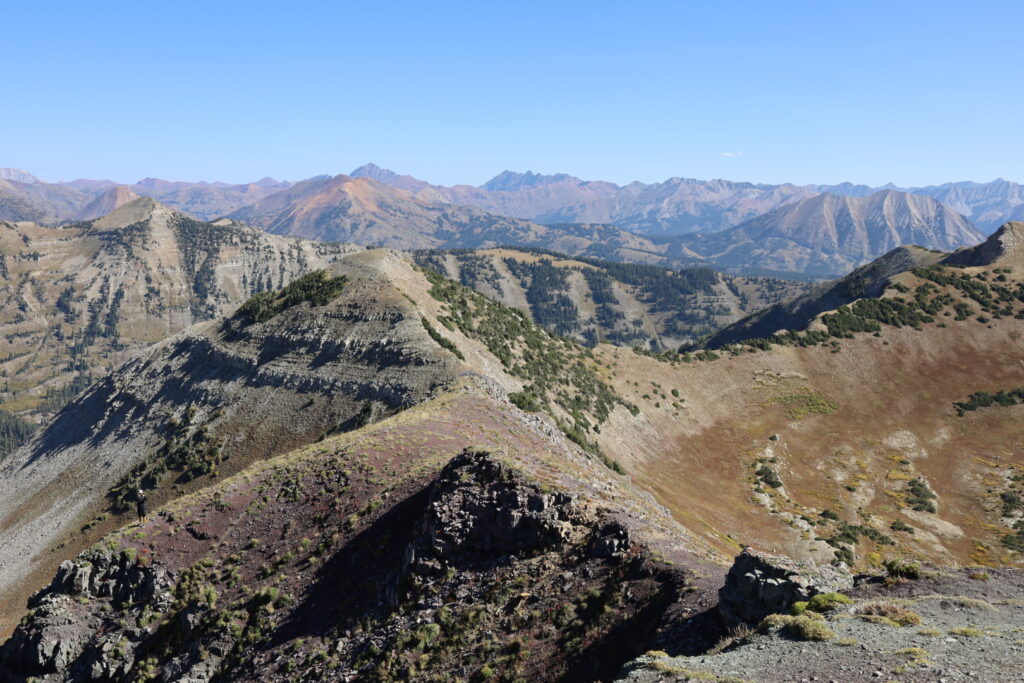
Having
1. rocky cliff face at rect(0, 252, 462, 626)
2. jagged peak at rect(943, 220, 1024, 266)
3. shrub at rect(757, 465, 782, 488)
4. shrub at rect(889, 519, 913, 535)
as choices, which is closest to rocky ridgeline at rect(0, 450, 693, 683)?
rocky cliff face at rect(0, 252, 462, 626)

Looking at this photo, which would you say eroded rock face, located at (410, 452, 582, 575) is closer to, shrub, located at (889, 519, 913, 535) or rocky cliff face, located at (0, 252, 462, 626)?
rocky cliff face, located at (0, 252, 462, 626)

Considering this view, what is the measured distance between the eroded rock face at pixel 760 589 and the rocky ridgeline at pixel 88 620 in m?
38.0

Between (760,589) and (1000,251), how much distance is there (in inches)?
7973

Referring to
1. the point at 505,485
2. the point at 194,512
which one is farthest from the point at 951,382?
the point at 194,512

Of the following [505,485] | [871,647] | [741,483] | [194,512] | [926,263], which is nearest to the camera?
[871,647]

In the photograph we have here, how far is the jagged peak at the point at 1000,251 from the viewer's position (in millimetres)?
162750

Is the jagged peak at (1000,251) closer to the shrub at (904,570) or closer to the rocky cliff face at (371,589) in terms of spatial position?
the shrub at (904,570)

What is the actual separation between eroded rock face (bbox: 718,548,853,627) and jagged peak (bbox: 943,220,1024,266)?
19065 cm

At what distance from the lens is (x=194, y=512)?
45688 millimetres

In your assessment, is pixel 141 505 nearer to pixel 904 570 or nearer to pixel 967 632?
pixel 904 570

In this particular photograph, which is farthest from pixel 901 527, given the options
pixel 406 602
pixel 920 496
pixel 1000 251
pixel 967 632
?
pixel 1000 251

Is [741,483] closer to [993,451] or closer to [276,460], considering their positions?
[993,451]

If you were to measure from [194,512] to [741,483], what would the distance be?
7384 cm

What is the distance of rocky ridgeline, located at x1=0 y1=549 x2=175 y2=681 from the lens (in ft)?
119
